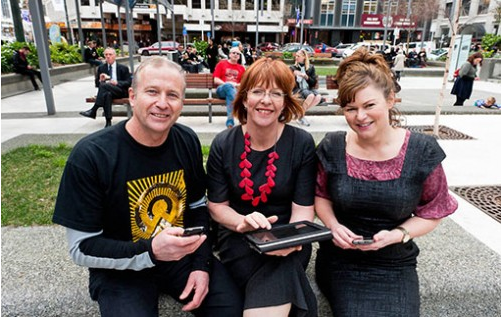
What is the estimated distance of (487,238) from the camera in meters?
3.20

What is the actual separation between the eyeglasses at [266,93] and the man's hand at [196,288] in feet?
3.62

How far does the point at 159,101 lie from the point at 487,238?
3.12 metres

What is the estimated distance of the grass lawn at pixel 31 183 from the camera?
10.9 feet

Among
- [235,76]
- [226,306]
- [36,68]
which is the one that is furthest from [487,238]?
[36,68]

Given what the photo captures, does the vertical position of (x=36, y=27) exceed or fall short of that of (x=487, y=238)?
it exceeds it

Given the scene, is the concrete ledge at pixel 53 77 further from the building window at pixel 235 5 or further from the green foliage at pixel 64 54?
the building window at pixel 235 5

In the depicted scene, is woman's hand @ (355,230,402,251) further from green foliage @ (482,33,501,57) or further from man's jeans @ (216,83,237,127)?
green foliage @ (482,33,501,57)

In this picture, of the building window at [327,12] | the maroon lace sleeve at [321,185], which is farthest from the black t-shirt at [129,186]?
the building window at [327,12]

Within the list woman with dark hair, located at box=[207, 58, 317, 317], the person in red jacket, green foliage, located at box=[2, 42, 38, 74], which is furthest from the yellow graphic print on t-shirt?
green foliage, located at box=[2, 42, 38, 74]

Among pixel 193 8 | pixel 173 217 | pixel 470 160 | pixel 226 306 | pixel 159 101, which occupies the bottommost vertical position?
pixel 470 160

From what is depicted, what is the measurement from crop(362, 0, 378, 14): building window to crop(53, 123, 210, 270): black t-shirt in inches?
2367

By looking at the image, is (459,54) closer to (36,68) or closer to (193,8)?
(36,68)

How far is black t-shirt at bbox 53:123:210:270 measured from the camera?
1.78 m

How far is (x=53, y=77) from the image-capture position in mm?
14945
